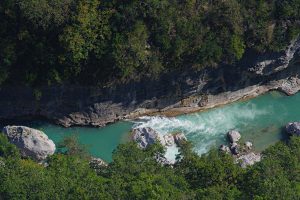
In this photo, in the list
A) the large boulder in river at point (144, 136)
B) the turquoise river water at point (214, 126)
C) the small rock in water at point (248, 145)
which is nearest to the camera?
the large boulder in river at point (144, 136)

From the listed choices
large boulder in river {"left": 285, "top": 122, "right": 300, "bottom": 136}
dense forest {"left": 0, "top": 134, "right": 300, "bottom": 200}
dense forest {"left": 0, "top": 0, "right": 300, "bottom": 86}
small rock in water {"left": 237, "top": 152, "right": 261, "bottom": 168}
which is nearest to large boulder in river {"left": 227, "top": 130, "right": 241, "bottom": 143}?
small rock in water {"left": 237, "top": 152, "right": 261, "bottom": 168}

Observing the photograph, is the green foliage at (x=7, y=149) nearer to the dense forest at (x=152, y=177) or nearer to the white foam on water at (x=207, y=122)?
the dense forest at (x=152, y=177)

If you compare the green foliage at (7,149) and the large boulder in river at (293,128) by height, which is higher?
the green foliage at (7,149)

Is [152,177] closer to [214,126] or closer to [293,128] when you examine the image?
[214,126]

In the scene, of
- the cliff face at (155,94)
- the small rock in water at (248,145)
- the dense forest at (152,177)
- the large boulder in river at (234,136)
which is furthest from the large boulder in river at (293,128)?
the dense forest at (152,177)

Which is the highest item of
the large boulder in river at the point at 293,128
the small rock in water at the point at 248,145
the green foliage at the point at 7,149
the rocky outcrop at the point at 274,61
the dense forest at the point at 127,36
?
the dense forest at the point at 127,36

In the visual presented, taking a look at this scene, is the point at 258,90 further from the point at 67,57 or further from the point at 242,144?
the point at 67,57

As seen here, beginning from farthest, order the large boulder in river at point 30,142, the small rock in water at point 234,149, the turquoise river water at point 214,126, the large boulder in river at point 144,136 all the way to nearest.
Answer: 1. the turquoise river water at point 214,126
2. the small rock in water at point 234,149
3. the large boulder in river at point 144,136
4. the large boulder in river at point 30,142
